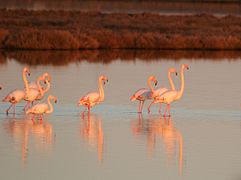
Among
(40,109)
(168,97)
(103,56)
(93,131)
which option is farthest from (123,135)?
(103,56)

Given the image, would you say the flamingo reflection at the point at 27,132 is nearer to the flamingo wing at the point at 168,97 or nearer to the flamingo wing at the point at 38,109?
the flamingo wing at the point at 38,109

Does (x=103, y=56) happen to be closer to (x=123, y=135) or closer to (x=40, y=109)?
(x=40, y=109)

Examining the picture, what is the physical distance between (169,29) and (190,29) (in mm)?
1163

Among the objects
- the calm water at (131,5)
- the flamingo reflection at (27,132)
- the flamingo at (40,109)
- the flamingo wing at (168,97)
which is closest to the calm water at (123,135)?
the flamingo reflection at (27,132)

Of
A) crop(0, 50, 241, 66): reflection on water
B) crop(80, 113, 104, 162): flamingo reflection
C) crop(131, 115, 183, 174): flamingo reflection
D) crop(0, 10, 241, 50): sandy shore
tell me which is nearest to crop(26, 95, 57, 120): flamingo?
crop(80, 113, 104, 162): flamingo reflection

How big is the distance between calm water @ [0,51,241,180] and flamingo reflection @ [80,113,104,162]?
0.01 m

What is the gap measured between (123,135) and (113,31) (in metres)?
22.9

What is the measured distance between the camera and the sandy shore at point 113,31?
107 feet

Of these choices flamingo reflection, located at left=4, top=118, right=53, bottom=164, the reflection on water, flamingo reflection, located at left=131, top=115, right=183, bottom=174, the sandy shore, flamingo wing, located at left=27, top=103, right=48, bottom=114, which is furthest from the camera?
the sandy shore

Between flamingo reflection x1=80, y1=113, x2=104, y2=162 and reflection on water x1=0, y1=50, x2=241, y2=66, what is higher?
reflection on water x1=0, y1=50, x2=241, y2=66

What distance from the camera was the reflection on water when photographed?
28.5 m

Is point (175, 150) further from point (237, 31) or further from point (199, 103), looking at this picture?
point (237, 31)

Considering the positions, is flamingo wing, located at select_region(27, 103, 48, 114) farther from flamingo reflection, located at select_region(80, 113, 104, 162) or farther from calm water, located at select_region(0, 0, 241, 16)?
calm water, located at select_region(0, 0, 241, 16)

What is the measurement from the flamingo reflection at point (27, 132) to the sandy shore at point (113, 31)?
1650cm
